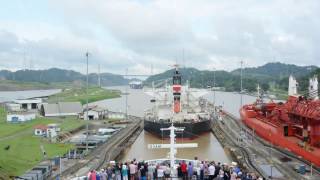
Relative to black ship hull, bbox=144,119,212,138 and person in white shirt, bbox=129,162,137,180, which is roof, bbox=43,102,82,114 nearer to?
black ship hull, bbox=144,119,212,138

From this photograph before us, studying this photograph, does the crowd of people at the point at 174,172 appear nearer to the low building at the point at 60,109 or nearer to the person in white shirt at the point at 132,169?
the person in white shirt at the point at 132,169

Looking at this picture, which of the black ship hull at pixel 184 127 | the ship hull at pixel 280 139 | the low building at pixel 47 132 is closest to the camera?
the ship hull at pixel 280 139

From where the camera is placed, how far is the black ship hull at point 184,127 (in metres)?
55.3

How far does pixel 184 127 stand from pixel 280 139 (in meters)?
13.4

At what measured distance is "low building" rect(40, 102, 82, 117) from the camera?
76125 mm

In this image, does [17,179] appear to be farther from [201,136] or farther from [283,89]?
[283,89]

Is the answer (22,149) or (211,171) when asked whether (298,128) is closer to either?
(22,149)

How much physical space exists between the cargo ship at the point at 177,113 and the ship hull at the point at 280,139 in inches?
290

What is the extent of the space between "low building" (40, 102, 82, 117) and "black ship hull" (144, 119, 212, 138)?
22.0 metres

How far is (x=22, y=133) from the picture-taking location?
51.2 metres

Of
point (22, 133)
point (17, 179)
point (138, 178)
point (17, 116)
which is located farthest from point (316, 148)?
point (17, 116)

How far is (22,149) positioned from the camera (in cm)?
3975

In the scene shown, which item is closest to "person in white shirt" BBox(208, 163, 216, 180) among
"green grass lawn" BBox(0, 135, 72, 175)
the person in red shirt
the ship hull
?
the person in red shirt

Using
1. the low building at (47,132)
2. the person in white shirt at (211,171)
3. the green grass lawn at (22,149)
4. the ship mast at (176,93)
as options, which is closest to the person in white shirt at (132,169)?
the person in white shirt at (211,171)
